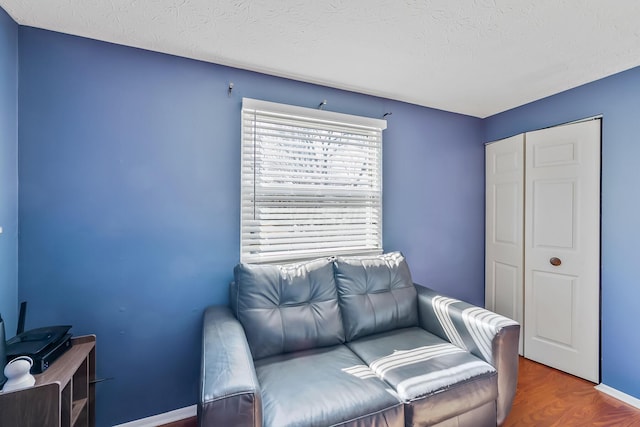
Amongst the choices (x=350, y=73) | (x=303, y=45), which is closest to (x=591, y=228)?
(x=350, y=73)

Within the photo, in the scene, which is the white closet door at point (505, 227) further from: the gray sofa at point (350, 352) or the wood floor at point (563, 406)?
the gray sofa at point (350, 352)

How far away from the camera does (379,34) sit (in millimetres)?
1491

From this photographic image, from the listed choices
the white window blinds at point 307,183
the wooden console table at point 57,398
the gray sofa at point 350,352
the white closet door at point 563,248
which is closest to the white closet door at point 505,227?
the white closet door at point 563,248

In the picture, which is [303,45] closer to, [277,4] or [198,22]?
[277,4]

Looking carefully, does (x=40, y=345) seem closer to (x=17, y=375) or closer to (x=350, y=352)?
(x=17, y=375)

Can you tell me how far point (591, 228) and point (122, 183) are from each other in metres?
3.32

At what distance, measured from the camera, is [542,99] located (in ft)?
7.77

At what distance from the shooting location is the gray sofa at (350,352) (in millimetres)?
1116

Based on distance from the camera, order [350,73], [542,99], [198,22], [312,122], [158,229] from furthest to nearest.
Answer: [542,99] < [312,122] < [350,73] < [158,229] < [198,22]

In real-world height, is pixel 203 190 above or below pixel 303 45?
below

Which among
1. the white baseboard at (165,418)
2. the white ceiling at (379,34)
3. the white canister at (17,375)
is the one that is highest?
the white ceiling at (379,34)

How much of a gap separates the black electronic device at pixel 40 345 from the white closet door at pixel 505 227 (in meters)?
3.30

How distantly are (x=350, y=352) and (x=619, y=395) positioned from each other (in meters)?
1.97

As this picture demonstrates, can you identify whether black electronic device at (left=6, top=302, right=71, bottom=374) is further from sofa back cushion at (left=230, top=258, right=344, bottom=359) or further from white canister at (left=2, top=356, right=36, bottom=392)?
sofa back cushion at (left=230, top=258, right=344, bottom=359)
